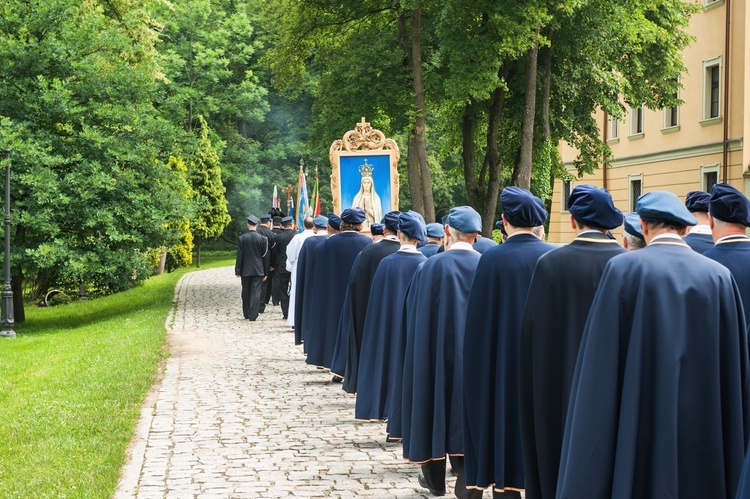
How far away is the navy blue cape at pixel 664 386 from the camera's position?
4.53 meters

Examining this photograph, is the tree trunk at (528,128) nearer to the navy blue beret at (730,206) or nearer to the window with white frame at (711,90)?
the window with white frame at (711,90)

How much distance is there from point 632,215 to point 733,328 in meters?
2.07

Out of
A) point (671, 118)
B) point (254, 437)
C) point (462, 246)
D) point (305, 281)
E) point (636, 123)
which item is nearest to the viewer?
point (462, 246)

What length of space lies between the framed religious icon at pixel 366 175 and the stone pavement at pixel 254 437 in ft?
20.6

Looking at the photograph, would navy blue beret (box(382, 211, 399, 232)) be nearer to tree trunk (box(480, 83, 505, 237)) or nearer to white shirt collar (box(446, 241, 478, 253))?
white shirt collar (box(446, 241, 478, 253))

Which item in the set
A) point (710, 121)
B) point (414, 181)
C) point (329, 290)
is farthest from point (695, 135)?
point (329, 290)

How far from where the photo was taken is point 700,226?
8047 mm

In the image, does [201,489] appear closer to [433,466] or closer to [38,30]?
[433,466]

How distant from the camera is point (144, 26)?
28.2 metres

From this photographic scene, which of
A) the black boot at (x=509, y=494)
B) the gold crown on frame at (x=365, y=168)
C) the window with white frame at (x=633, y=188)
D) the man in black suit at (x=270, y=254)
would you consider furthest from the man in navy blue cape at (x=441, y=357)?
the window with white frame at (x=633, y=188)

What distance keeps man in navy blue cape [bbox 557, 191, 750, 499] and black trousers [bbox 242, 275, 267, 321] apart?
659 inches

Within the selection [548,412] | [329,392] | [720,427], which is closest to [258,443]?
[329,392]

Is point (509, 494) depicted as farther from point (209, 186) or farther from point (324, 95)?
point (209, 186)

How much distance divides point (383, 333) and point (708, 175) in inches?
1080
